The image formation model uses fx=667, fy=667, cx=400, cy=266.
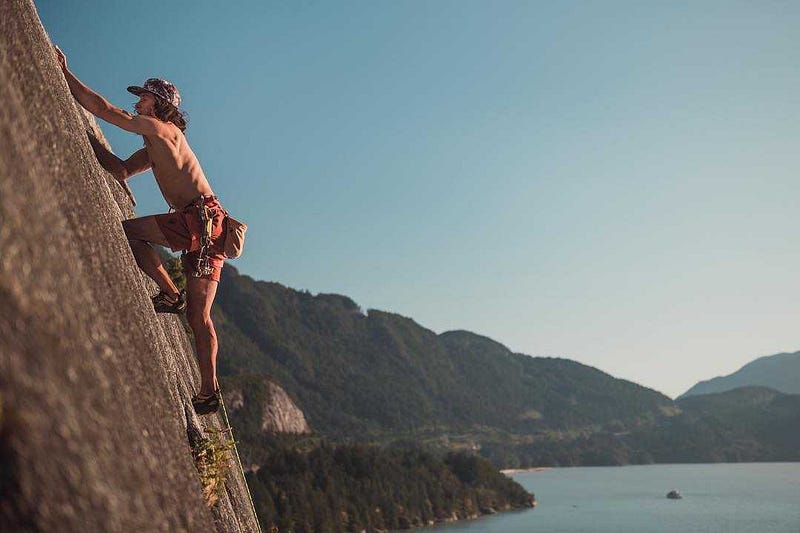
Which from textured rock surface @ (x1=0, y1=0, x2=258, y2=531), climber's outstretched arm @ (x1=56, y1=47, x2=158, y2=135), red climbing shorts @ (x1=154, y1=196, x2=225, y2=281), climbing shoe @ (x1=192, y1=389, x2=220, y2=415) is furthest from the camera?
climbing shoe @ (x1=192, y1=389, x2=220, y2=415)

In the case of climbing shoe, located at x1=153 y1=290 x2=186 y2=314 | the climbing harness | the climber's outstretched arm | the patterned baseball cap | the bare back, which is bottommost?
climbing shoe, located at x1=153 y1=290 x2=186 y2=314

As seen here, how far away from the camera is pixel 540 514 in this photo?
168m

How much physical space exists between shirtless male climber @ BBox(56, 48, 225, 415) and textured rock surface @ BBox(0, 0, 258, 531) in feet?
5.69

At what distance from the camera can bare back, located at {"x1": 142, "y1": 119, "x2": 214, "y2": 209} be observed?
5.34 metres

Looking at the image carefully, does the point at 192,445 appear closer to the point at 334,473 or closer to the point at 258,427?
the point at 334,473

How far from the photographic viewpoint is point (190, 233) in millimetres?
5297

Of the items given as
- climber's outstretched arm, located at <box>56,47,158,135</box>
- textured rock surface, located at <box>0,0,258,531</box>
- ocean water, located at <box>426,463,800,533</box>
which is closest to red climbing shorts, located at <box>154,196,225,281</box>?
climber's outstretched arm, located at <box>56,47,158,135</box>

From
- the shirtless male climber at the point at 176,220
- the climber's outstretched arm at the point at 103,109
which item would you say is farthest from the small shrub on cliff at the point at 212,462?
the climber's outstretched arm at the point at 103,109

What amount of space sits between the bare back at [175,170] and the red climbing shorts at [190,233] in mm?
127

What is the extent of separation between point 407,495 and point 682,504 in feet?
239

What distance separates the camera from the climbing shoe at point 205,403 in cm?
551

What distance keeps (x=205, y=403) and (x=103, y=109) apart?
2459 mm

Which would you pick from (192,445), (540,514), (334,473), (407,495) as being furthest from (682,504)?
(192,445)

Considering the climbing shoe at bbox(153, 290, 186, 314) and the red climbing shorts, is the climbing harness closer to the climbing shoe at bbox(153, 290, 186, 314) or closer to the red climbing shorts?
the red climbing shorts
